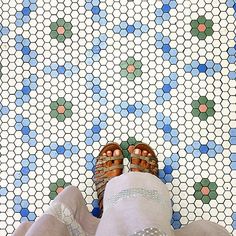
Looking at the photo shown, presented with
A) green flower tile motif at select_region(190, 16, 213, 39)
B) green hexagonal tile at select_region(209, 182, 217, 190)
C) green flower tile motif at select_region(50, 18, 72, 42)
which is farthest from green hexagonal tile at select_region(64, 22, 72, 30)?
green hexagonal tile at select_region(209, 182, 217, 190)

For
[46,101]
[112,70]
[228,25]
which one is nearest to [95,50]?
[112,70]

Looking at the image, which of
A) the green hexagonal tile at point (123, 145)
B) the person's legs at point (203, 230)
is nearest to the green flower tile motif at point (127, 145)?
the green hexagonal tile at point (123, 145)

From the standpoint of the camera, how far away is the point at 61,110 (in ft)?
4.75

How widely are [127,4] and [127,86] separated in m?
0.23

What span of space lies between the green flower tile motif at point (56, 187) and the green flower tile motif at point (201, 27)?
0.55 m

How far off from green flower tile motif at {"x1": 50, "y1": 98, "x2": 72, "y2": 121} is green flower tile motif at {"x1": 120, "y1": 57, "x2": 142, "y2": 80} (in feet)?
0.58

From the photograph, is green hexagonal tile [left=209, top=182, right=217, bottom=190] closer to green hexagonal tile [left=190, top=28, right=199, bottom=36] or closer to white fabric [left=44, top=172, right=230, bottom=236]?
white fabric [left=44, top=172, right=230, bottom=236]

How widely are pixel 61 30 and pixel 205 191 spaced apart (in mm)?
604

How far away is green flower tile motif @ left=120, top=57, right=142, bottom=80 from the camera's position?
1.44m

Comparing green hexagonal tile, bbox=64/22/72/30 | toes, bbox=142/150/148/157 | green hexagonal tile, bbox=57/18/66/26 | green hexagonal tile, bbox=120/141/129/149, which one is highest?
green hexagonal tile, bbox=57/18/66/26

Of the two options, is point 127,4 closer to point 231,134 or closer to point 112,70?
point 112,70

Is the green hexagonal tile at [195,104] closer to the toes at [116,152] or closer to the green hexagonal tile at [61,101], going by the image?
the toes at [116,152]

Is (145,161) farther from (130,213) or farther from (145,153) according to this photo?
(130,213)

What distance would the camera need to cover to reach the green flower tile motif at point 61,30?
4.82ft
